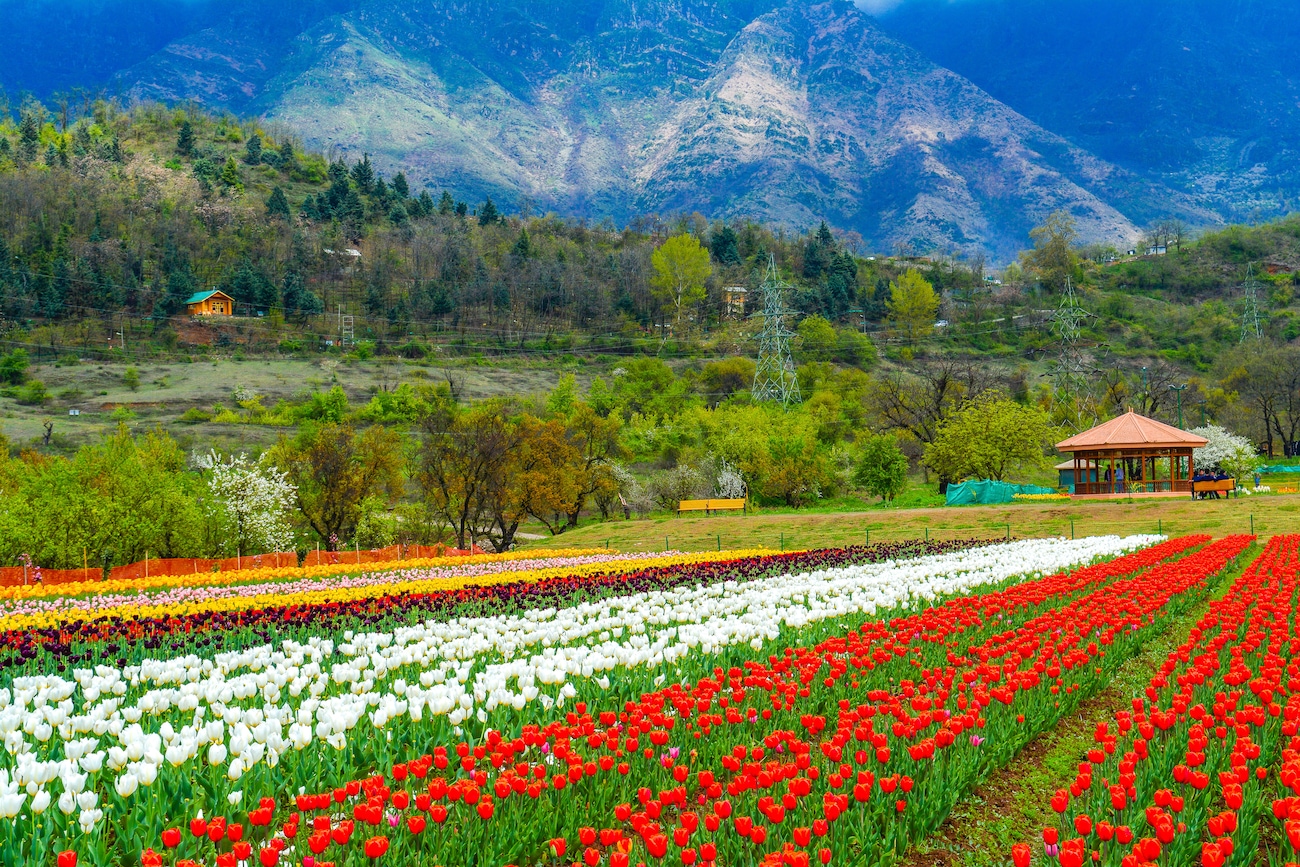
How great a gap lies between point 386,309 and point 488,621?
109134 millimetres

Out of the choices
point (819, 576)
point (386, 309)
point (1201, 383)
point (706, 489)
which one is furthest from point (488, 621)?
point (386, 309)

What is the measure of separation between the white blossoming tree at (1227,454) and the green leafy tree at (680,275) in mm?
69845

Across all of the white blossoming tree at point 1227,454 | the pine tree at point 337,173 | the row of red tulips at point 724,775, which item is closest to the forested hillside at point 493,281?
the pine tree at point 337,173

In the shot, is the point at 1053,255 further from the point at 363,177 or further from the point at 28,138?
the point at 28,138

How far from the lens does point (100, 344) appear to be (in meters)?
91.2

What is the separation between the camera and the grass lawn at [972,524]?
99.9 feet

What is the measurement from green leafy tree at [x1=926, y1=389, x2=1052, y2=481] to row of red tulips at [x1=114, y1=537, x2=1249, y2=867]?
43.9 meters

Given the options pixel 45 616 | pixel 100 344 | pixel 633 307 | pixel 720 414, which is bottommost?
Answer: pixel 45 616

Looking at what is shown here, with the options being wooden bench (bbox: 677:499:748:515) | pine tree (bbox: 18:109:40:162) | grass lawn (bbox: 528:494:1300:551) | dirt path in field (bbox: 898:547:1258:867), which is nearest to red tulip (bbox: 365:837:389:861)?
dirt path in field (bbox: 898:547:1258:867)

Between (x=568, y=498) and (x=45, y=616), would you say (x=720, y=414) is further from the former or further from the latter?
(x=45, y=616)

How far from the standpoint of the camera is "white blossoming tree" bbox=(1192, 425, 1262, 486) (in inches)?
1713

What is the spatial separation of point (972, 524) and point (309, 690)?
31022 millimetres

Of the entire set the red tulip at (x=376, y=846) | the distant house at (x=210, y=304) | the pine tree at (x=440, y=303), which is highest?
the pine tree at (x=440, y=303)

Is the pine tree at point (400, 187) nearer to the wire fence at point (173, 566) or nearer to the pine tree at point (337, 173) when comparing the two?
the pine tree at point (337, 173)
